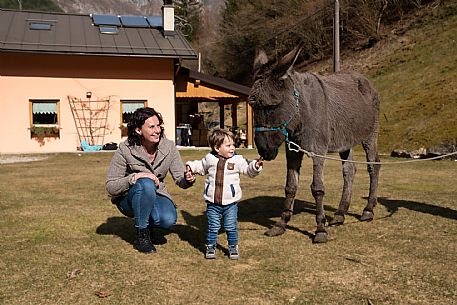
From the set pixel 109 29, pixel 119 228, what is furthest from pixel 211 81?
pixel 119 228

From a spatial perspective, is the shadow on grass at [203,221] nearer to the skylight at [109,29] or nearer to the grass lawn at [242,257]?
the grass lawn at [242,257]

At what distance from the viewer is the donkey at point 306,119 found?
16.0ft

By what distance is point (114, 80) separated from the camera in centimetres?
2123

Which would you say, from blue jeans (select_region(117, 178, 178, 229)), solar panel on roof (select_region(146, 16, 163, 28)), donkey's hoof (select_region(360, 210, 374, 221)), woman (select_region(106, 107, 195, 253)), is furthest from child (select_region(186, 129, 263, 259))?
solar panel on roof (select_region(146, 16, 163, 28))

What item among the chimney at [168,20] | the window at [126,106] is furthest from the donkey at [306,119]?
the chimney at [168,20]

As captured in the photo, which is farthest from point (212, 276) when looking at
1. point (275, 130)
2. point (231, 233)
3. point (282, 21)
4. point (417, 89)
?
point (282, 21)

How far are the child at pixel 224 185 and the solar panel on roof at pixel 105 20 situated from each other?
65.5 ft

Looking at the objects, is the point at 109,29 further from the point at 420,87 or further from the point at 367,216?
the point at 367,216

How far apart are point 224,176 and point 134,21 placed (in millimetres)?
20761

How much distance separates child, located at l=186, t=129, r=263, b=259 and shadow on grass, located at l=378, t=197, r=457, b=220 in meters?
2.88

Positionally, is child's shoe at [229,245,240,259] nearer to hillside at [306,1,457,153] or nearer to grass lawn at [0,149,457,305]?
grass lawn at [0,149,457,305]

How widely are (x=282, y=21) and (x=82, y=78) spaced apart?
87.5 feet


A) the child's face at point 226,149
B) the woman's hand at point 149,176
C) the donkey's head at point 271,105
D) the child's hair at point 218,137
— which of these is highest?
the donkey's head at point 271,105

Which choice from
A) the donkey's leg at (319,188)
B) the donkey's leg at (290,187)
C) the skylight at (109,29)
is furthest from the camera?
the skylight at (109,29)
